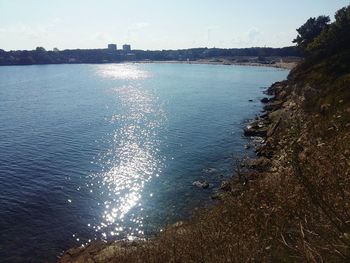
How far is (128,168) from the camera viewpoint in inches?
1690

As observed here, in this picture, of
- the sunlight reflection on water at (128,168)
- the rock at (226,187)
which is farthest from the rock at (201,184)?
the sunlight reflection on water at (128,168)

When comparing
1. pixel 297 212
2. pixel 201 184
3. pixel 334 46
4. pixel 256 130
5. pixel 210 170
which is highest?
pixel 334 46

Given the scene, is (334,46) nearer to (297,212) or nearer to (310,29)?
(310,29)

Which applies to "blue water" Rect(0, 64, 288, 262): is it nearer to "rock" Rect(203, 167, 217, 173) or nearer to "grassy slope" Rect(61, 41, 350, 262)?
"rock" Rect(203, 167, 217, 173)

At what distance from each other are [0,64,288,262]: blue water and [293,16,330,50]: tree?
2414 centimetres

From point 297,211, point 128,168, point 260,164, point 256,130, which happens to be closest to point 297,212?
point 297,211

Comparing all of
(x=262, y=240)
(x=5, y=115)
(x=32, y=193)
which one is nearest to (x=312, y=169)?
(x=262, y=240)

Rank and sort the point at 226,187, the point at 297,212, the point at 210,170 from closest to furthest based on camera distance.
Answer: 1. the point at 297,212
2. the point at 226,187
3. the point at 210,170

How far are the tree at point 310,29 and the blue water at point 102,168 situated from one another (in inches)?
950

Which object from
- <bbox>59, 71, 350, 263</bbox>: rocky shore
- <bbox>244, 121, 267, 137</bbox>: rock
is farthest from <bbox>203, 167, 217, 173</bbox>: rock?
<bbox>59, 71, 350, 263</bbox>: rocky shore

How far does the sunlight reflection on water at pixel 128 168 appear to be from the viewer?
30.6 meters

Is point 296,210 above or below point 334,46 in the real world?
below

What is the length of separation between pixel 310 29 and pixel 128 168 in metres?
70.4

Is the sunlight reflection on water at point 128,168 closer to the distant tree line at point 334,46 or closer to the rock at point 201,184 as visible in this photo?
the rock at point 201,184
